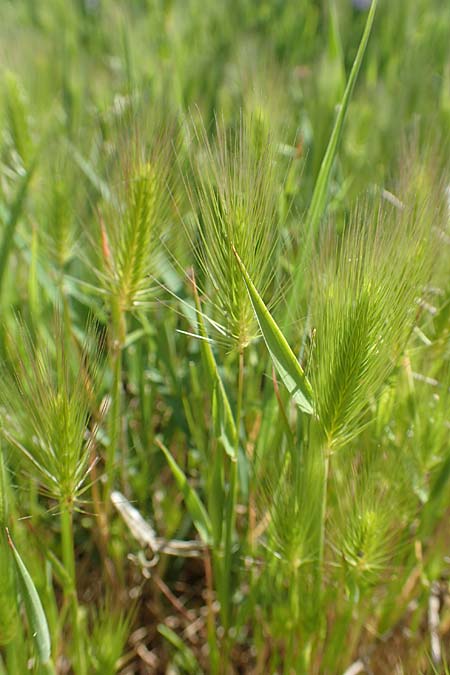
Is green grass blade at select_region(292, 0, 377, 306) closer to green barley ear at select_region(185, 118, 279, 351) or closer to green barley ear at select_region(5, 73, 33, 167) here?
green barley ear at select_region(185, 118, 279, 351)

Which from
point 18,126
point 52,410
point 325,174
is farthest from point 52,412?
point 18,126

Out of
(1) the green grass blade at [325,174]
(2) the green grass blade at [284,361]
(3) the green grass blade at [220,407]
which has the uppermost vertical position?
(1) the green grass blade at [325,174]

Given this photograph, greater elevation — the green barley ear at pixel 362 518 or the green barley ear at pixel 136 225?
the green barley ear at pixel 136 225

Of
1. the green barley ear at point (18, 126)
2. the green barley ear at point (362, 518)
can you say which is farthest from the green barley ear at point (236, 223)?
the green barley ear at point (18, 126)

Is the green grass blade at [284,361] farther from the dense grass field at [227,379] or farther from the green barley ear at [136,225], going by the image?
the green barley ear at [136,225]

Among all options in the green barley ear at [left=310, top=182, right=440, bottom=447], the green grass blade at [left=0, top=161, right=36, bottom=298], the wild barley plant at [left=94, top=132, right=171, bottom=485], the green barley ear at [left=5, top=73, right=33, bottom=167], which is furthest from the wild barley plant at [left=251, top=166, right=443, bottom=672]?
the green barley ear at [left=5, top=73, right=33, bottom=167]

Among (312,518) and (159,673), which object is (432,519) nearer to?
(312,518)

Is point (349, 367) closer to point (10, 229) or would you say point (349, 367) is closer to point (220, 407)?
point (220, 407)
